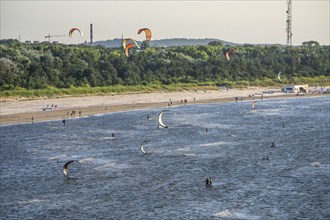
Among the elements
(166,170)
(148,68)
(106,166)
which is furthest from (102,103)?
(166,170)

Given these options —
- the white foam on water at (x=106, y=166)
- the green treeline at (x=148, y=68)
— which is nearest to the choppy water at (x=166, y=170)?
the white foam on water at (x=106, y=166)

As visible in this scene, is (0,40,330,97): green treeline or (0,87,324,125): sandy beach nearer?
(0,87,324,125): sandy beach

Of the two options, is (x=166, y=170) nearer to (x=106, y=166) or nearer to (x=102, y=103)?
(x=106, y=166)

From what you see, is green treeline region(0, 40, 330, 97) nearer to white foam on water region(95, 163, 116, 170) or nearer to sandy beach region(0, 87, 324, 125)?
sandy beach region(0, 87, 324, 125)

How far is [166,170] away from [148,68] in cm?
7215

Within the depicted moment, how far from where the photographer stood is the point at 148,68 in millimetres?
111125

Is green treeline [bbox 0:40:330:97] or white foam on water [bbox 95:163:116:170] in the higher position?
green treeline [bbox 0:40:330:97]

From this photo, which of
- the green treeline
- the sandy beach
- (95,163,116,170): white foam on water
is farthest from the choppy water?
the green treeline

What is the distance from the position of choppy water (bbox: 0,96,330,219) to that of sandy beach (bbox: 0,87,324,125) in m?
4.54

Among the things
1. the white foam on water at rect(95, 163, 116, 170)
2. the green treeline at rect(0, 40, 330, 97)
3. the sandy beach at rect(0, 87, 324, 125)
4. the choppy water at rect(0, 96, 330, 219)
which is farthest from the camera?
the green treeline at rect(0, 40, 330, 97)

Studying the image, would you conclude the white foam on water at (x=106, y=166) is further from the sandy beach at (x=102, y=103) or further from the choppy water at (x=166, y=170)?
the sandy beach at (x=102, y=103)

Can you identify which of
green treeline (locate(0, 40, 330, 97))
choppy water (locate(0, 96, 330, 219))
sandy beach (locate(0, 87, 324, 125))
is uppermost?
green treeline (locate(0, 40, 330, 97))

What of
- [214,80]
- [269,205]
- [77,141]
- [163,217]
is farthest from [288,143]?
[214,80]

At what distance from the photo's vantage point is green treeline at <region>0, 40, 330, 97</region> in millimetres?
90250
